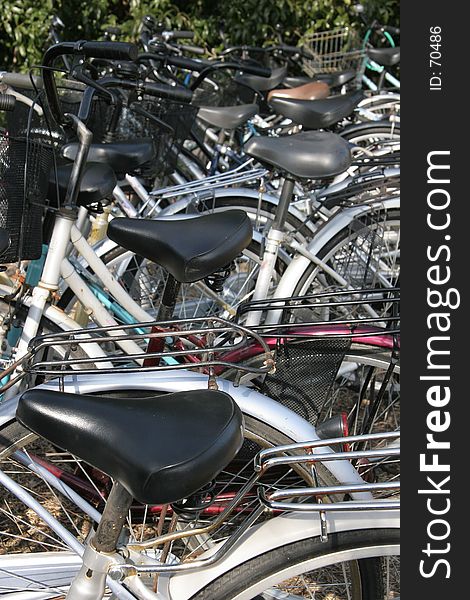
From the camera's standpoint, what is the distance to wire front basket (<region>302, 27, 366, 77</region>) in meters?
6.32

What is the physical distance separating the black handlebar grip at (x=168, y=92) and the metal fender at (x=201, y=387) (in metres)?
1.59

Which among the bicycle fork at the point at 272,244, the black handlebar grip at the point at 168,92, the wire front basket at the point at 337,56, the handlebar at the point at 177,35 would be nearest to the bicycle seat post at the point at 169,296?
the bicycle fork at the point at 272,244

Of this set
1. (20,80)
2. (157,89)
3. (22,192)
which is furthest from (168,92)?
(22,192)

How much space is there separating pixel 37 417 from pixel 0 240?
0.67 metres

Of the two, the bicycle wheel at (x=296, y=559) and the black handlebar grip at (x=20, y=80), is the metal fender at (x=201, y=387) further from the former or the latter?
the black handlebar grip at (x=20, y=80)

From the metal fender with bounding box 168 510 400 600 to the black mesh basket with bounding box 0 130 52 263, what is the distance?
33.9 inches

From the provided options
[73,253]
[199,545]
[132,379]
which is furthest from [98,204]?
[199,545]

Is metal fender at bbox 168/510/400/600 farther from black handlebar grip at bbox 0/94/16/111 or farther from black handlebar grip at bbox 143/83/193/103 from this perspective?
black handlebar grip at bbox 143/83/193/103

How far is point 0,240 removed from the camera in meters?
1.86

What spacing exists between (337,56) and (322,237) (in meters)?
3.89

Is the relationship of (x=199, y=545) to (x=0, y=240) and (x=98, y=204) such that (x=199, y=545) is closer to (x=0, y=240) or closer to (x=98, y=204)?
(x=0, y=240)

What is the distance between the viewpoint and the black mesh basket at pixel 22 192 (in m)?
1.94

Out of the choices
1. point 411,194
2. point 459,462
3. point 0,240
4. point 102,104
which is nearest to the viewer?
point 459,462

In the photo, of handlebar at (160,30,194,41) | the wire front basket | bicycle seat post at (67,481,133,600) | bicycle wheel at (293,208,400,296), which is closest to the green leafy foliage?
the wire front basket
